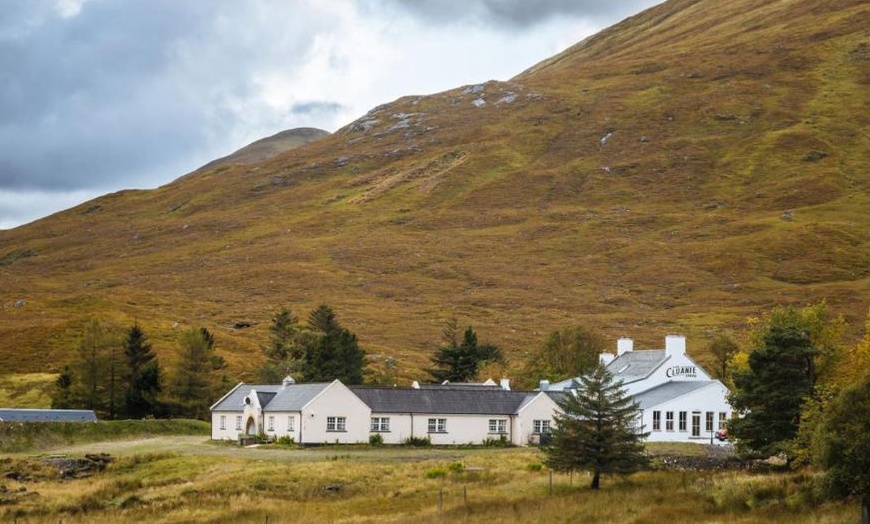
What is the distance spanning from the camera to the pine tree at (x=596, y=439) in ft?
163

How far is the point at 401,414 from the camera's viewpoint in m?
75.4

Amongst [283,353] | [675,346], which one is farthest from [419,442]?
[283,353]

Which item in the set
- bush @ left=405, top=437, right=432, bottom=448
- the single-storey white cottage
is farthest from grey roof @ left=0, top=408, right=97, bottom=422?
bush @ left=405, top=437, right=432, bottom=448

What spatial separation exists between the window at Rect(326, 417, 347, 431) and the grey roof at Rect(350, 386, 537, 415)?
6.62ft

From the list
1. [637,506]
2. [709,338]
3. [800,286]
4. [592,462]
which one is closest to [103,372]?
[592,462]

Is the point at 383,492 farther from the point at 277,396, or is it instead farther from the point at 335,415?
the point at 277,396

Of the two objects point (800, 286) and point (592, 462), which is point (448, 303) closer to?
point (800, 286)

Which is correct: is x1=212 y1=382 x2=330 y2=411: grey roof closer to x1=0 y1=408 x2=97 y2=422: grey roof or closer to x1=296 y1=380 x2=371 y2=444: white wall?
x1=296 y1=380 x2=371 y2=444: white wall

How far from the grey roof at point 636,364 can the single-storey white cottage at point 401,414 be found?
18.7 feet

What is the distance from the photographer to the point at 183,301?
598 ft

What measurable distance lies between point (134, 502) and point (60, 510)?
121 inches

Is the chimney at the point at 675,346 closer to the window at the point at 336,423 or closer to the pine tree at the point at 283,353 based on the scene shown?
the window at the point at 336,423

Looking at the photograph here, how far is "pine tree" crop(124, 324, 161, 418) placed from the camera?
95625mm

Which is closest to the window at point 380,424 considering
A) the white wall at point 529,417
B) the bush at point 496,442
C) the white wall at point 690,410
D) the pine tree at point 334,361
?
the bush at point 496,442
